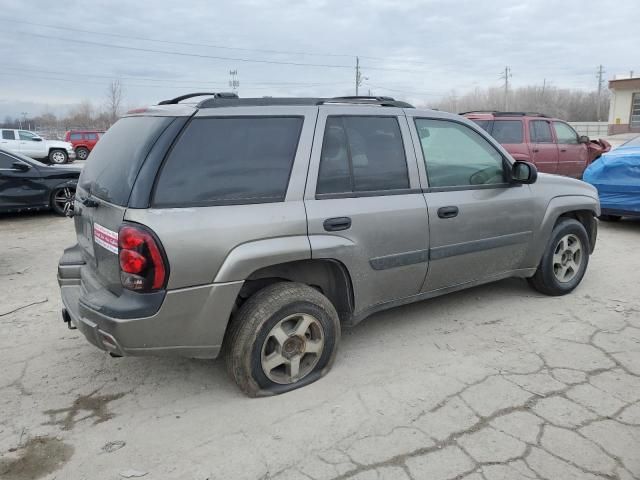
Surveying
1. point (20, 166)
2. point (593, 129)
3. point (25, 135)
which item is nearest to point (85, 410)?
point (20, 166)

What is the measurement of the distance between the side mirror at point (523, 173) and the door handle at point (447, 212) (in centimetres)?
74

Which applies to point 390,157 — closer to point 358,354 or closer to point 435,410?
point 358,354

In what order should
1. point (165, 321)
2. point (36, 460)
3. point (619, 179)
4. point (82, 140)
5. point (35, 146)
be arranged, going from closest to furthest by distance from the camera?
point (36, 460), point (165, 321), point (619, 179), point (35, 146), point (82, 140)

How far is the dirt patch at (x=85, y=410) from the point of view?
2906 millimetres

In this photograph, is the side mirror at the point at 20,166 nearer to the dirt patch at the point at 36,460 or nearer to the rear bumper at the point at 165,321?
the rear bumper at the point at 165,321

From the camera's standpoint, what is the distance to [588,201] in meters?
4.79

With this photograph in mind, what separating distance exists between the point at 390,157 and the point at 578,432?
80.4 inches

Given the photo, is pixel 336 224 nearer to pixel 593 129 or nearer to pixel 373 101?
pixel 373 101

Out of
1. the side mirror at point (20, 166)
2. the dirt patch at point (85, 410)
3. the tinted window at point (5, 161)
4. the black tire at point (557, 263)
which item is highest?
the tinted window at point (5, 161)

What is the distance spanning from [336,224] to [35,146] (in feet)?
80.0

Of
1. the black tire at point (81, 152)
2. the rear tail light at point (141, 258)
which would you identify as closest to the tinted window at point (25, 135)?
the black tire at point (81, 152)

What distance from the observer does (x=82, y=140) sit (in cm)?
2862

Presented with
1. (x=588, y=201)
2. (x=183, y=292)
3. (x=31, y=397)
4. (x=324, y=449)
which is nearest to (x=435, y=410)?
(x=324, y=449)

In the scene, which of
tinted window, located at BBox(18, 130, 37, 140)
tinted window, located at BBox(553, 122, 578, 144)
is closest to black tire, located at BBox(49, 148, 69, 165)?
tinted window, located at BBox(18, 130, 37, 140)
